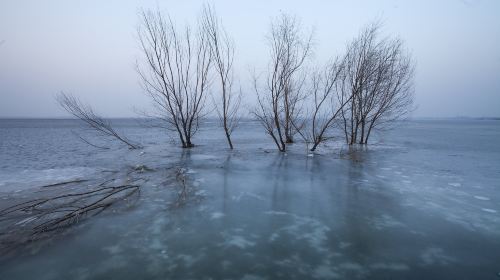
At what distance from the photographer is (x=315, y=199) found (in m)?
6.08

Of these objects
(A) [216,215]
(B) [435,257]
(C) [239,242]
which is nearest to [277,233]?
(C) [239,242]

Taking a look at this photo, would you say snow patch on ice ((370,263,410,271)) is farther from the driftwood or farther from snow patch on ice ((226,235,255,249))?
the driftwood

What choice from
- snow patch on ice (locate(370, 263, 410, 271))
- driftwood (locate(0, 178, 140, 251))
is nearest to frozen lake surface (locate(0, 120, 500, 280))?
snow patch on ice (locate(370, 263, 410, 271))

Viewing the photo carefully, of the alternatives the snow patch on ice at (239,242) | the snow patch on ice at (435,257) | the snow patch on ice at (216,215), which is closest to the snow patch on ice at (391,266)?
the snow patch on ice at (435,257)

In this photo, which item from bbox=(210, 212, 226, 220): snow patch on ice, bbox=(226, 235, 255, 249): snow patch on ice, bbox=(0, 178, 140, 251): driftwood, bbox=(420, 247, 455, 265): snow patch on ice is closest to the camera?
bbox=(420, 247, 455, 265): snow patch on ice

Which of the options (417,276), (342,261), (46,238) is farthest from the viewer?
(46,238)

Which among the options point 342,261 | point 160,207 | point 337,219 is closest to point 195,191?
point 160,207

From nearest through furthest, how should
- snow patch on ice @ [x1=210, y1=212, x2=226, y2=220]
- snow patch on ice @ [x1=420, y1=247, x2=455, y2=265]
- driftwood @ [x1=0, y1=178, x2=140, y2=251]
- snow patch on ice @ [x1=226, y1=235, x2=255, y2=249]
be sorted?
snow patch on ice @ [x1=420, y1=247, x2=455, y2=265], snow patch on ice @ [x1=226, y1=235, x2=255, y2=249], driftwood @ [x1=0, y1=178, x2=140, y2=251], snow patch on ice @ [x1=210, y1=212, x2=226, y2=220]

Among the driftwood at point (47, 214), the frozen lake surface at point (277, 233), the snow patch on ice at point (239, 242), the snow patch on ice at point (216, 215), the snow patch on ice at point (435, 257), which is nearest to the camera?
the frozen lake surface at point (277, 233)

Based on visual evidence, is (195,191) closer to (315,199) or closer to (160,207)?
(160,207)

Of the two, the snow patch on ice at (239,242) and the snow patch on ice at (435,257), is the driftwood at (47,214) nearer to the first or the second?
the snow patch on ice at (239,242)

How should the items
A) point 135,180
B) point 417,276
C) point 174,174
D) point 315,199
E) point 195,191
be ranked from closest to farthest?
1. point 417,276
2. point 315,199
3. point 195,191
4. point 135,180
5. point 174,174

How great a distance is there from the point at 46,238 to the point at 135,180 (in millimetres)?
3841

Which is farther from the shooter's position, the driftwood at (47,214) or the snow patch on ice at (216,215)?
the snow patch on ice at (216,215)
